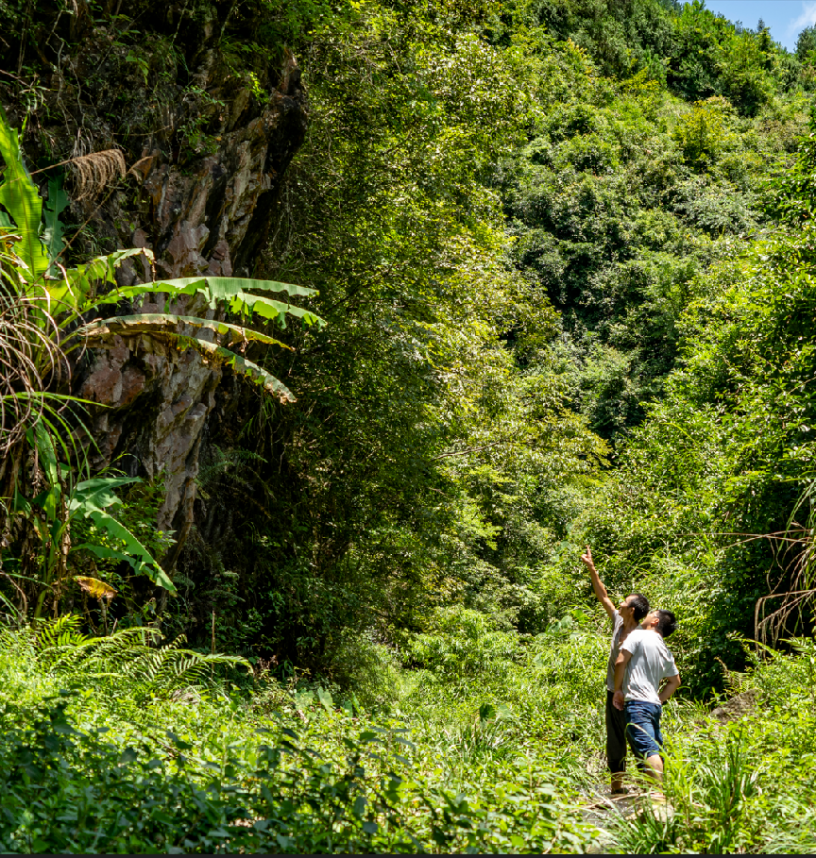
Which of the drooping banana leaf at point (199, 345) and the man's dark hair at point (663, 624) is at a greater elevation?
the drooping banana leaf at point (199, 345)

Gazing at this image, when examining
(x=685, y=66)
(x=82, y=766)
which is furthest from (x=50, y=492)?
(x=685, y=66)

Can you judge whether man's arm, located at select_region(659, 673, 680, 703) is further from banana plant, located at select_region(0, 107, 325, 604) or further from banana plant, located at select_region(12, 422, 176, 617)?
banana plant, located at select_region(12, 422, 176, 617)

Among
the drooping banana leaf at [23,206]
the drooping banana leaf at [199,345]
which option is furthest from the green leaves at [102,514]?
the drooping banana leaf at [23,206]

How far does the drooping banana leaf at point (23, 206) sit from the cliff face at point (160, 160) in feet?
3.42

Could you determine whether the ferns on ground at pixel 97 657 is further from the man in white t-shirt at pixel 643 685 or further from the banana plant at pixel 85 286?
the man in white t-shirt at pixel 643 685

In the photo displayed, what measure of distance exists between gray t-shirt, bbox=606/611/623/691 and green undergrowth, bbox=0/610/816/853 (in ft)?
2.07

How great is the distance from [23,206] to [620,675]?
5961 mm

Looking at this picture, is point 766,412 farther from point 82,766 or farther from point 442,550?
point 82,766

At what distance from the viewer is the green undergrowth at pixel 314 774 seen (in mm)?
3744

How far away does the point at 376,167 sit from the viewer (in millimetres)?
13594

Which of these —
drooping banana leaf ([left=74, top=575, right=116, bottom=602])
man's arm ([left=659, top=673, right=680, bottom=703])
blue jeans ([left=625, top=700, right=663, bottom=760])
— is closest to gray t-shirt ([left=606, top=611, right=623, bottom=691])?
blue jeans ([left=625, top=700, right=663, bottom=760])

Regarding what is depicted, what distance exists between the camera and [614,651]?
6.45m

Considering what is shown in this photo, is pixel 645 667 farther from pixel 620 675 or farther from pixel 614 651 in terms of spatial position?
pixel 614 651

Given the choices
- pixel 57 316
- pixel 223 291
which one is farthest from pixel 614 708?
pixel 57 316
